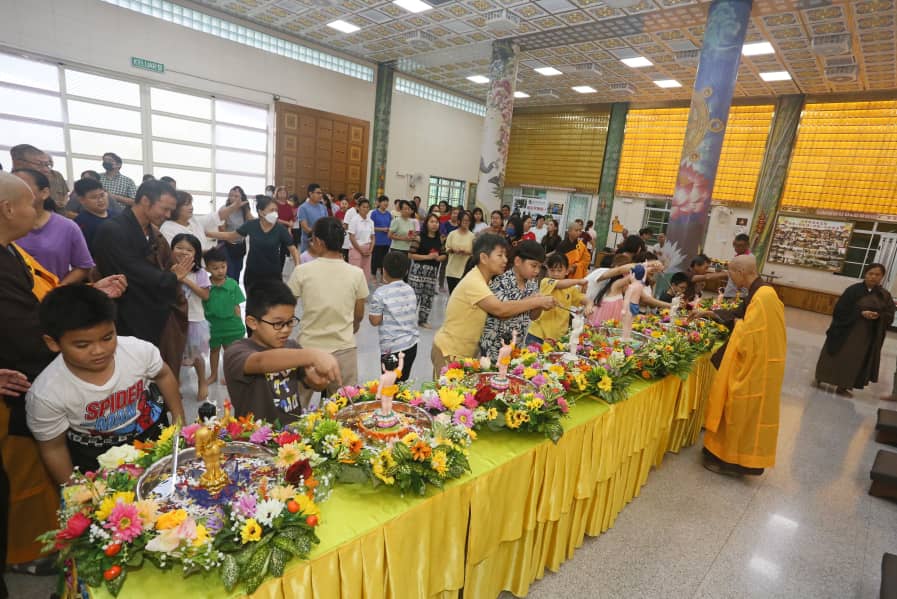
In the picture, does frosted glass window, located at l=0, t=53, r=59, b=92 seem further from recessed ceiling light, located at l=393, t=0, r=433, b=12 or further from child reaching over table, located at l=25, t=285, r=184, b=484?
child reaching over table, located at l=25, t=285, r=184, b=484

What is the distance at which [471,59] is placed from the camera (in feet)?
34.7

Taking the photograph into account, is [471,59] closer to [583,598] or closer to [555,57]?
[555,57]

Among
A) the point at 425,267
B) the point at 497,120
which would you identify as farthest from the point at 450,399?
the point at 497,120

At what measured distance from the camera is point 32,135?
782 cm

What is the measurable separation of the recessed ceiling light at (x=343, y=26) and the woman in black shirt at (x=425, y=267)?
5881mm

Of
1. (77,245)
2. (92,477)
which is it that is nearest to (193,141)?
(77,245)

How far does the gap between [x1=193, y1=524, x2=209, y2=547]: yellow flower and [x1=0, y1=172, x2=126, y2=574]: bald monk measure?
1.17 m

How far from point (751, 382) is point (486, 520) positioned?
2.27m

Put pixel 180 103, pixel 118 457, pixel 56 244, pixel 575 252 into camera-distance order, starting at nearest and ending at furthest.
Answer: pixel 118 457, pixel 56 244, pixel 575 252, pixel 180 103

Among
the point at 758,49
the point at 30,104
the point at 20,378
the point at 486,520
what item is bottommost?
the point at 486,520

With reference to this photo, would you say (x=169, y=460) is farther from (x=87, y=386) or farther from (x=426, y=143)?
(x=426, y=143)

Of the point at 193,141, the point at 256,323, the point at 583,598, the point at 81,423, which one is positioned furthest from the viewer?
the point at 193,141

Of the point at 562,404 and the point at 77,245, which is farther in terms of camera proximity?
the point at 77,245

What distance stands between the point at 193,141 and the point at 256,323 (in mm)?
9894
